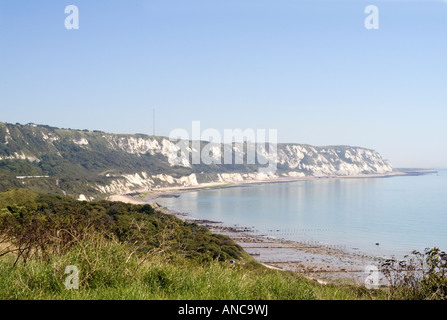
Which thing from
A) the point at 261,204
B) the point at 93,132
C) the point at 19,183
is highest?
the point at 93,132

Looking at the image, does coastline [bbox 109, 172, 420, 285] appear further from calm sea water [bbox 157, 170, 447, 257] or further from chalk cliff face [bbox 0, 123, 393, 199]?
chalk cliff face [bbox 0, 123, 393, 199]

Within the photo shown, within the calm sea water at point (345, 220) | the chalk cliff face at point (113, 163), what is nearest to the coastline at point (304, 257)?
the calm sea water at point (345, 220)

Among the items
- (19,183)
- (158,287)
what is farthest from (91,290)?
(19,183)

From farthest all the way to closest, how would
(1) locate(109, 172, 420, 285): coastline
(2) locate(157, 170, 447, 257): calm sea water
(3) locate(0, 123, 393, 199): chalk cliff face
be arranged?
(3) locate(0, 123, 393, 199): chalk cliff face, (2) locate(157, 170, 447, 257): calm sea water, (1) locate(109, 172, 420, 285): coastline

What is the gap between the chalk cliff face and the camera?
85.2 meters

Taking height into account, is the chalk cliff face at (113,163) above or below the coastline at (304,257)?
above

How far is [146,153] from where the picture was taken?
→ 148 meters

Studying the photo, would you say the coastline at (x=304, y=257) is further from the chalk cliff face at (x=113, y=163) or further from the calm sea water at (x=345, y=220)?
the chalk cliff face at (x=113, y=163)

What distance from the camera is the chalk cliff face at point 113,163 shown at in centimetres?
8525

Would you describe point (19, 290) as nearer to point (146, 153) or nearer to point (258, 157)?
point (146, 153)

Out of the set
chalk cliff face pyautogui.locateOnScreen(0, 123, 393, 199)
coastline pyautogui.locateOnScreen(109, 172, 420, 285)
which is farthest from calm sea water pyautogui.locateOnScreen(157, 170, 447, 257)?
chalk cliff face pyautogui.locateOnScreen(0, 123, 393, 199)

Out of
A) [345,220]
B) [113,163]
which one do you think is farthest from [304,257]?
[113,163]

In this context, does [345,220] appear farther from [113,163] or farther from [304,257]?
[113,163]
